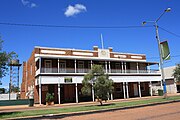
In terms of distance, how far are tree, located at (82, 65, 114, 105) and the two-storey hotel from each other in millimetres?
7458

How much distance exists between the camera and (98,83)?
2134 centimetres

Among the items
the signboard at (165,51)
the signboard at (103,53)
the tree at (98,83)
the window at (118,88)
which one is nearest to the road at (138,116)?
the tree at (98,83)

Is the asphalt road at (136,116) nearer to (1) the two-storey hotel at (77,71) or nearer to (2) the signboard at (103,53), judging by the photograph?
(1) the two-storey hotel at (77,71)

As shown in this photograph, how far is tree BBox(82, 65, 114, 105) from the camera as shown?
21.3 meters

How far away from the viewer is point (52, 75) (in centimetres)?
2852

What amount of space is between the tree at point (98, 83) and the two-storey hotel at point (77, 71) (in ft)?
24.5

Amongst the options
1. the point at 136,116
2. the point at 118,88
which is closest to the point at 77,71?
the point at 118,88

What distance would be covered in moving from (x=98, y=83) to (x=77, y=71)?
10.9m

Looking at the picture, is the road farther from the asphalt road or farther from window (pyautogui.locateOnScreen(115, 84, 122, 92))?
window (pyautogui.locateOnScreen(115, 84, 122, 92))

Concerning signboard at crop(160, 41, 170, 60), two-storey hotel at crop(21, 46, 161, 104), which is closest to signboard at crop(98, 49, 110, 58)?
two-storey hotel at crop(21, 46, 161, 104)

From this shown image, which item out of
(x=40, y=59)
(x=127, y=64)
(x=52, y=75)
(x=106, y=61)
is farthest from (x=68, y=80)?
(x=127, y=64)

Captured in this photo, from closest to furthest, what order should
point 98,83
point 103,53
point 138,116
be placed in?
1. point 138,116
2. point 98,83
3. point 103,53

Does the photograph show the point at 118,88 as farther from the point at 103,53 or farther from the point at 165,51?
the point at 165,51

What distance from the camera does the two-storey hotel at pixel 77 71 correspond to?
29125 millimetres
